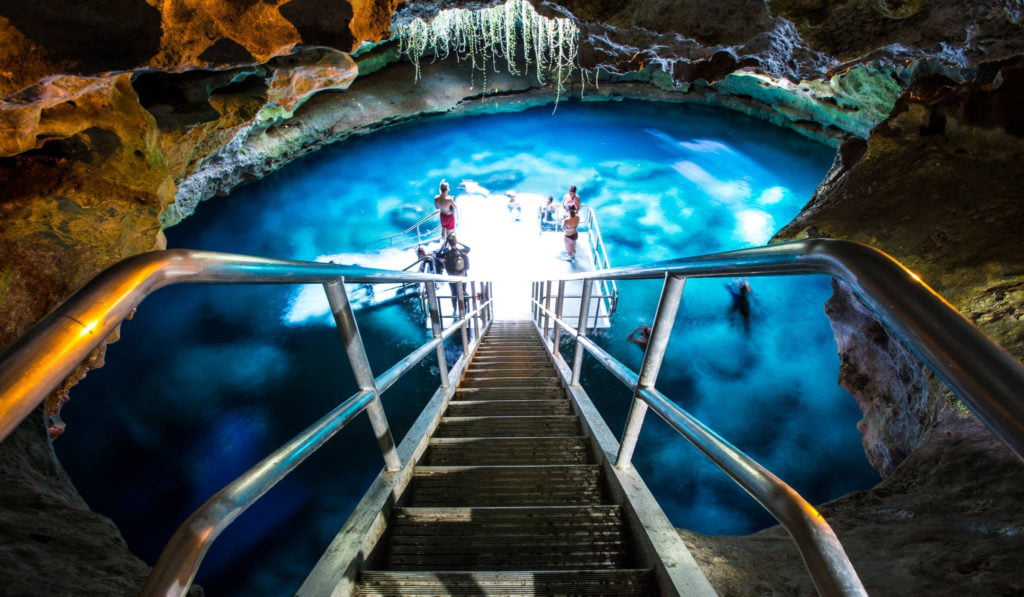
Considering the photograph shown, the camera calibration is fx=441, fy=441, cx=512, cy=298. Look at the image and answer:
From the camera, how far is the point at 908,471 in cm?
207

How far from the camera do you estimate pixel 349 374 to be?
8.32 metres

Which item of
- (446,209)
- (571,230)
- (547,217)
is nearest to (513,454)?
(571,230)

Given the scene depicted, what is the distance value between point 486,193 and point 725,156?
956 centimetres

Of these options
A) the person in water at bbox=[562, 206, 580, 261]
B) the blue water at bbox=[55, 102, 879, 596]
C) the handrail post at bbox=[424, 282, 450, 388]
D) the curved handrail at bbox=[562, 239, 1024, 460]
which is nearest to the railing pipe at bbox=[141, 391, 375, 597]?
the curved handrail at bbox=[562, 239, 1024, 460]

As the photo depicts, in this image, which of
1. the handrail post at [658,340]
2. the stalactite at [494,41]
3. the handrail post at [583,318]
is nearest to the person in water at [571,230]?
the handrail post at [583,318]

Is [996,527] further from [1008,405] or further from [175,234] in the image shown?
[175,234]

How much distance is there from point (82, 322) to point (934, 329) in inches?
42.6

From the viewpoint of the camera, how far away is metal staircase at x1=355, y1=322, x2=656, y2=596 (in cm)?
136

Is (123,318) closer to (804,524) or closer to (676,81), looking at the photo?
(804,524)

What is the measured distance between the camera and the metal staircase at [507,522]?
1364 millimetres

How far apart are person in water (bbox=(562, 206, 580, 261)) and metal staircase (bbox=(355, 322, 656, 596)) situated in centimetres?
681

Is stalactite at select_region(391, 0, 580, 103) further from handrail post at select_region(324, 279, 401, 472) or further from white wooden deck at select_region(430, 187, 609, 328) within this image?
handrail post at select_region(324, 279, 401, 472)

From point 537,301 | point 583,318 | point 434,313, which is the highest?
point 537,301

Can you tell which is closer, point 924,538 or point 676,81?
point 924,538
